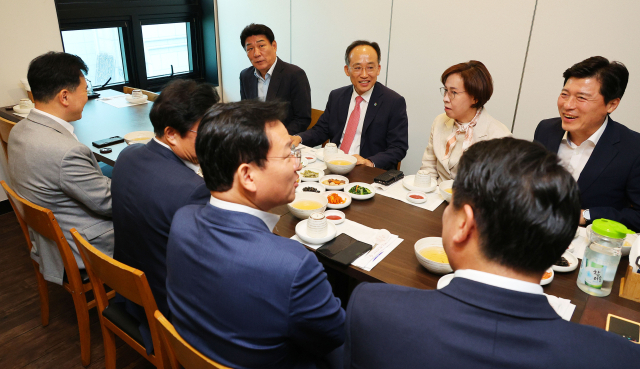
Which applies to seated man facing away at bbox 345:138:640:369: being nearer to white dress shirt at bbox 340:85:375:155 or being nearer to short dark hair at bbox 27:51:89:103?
short dark hair at bbox 27:51:89:103

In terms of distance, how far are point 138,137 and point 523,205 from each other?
2763 mm

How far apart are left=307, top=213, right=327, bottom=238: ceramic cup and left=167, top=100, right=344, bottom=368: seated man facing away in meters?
0.40

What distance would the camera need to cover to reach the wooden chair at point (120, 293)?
4.53 ft

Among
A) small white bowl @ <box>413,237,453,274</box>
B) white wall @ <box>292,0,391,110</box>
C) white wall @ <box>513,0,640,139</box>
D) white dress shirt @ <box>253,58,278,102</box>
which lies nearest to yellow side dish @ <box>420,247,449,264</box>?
small white bowl @ <box>413,237,453,274</box>

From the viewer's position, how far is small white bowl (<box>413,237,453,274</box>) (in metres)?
1.49

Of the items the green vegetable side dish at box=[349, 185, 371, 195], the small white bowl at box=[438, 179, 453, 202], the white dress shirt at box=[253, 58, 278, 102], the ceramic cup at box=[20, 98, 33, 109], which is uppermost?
the white dress shirt at box=[253, 58, 278, 102]

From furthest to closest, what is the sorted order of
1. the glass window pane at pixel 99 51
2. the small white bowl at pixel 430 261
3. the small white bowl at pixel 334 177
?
the glass window pane at pixel 99 51 < the small white bowl at pixel 334 177 < the small white bowl at pixel 430 261

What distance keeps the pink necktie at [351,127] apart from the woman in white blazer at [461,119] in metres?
0.63

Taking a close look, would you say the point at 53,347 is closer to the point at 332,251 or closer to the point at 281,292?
the point at 332,251

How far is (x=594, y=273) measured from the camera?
4.66 feet

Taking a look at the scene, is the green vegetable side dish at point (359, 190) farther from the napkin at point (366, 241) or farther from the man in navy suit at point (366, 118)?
the man in navy suit at point (366, 118)

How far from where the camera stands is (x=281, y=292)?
3.47 ft

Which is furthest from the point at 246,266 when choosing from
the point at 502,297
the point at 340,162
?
the point at 340,162

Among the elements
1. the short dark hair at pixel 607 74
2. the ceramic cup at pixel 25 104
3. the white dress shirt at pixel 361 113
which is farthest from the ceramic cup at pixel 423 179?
the ceramic cup at pixel 25 104
